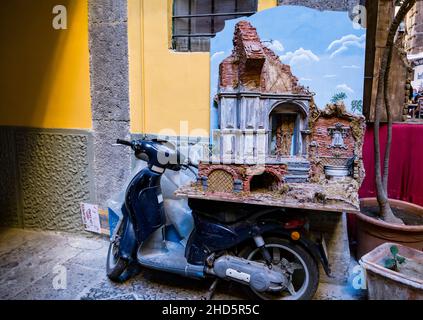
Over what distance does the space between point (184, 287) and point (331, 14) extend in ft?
8.01

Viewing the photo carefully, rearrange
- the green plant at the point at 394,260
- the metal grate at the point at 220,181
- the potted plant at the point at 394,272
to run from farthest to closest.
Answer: the metal grate at the point at 220,181 → the green plant at the point at 394,260 → the potted plant at the point at 394,272

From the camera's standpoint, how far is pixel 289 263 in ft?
7.94

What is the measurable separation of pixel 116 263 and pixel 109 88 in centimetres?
168

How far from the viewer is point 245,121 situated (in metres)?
2.56

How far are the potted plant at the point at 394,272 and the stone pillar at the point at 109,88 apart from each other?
7.55 feet

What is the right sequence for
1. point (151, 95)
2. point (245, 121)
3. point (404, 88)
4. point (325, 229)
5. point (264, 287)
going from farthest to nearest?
point (151, 95)
point (404, 88)
point (325, 229)
point (245, 121)
point (264, 287)

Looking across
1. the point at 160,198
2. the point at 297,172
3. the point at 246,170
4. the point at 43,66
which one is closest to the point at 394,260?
the point at 297,172

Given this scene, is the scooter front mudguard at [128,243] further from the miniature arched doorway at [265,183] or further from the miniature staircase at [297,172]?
the miniature staircase at [297,172]

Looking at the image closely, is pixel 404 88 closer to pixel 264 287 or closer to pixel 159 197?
pixel 264 287

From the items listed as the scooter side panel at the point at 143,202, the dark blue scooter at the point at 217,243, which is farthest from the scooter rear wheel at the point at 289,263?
the scooter side panel at the point at 143,202

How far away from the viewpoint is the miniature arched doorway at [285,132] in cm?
267

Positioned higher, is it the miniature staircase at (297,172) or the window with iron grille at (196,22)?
the window with iron grille at (196,22)

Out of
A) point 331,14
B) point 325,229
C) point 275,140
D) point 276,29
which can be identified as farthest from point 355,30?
point 325,229

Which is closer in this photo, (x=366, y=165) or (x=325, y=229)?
(x=325, y=229)
